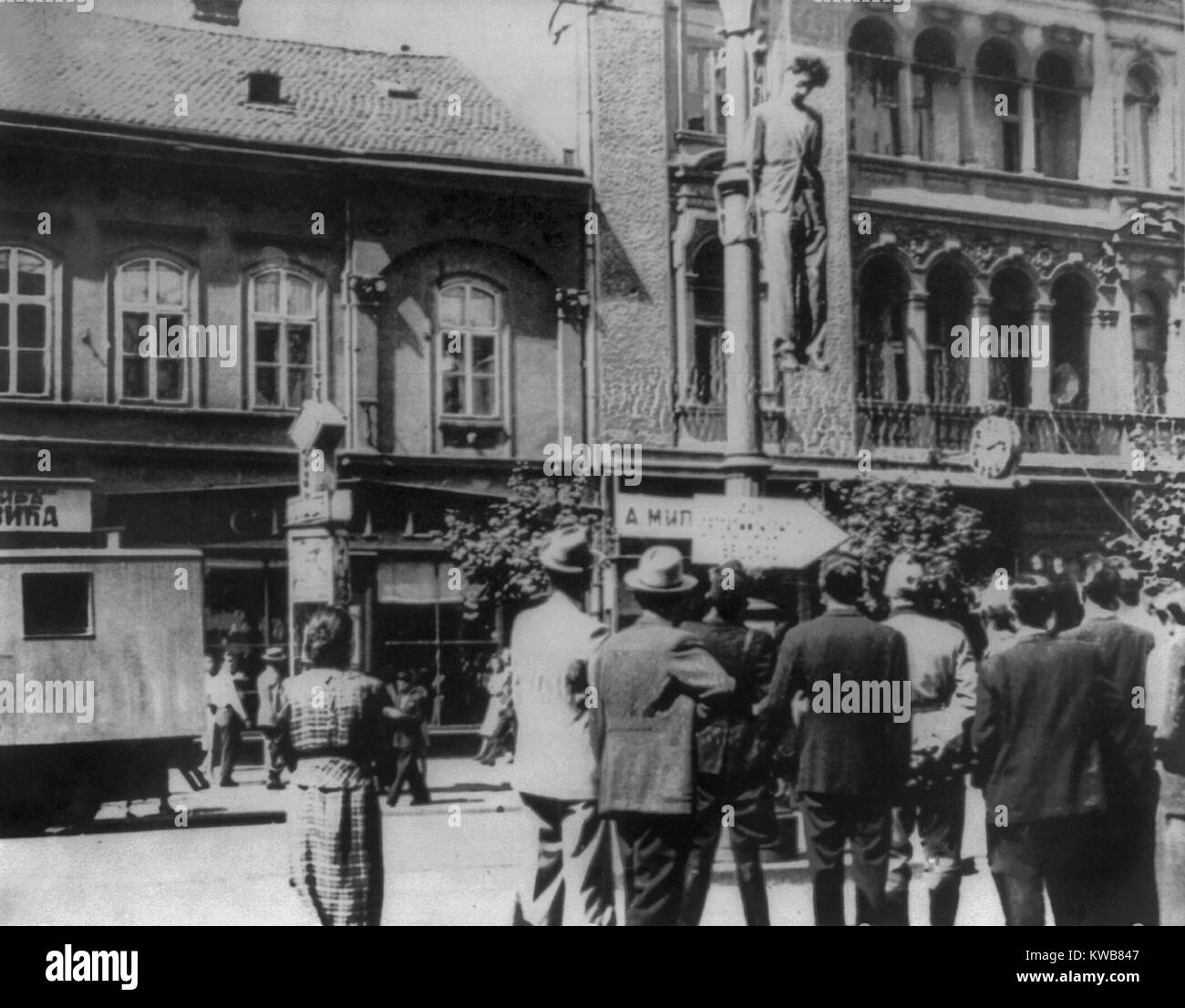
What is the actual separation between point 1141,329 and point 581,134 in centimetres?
269

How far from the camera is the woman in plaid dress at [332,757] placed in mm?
4965

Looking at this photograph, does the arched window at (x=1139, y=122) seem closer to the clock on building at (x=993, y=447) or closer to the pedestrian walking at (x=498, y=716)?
the clock on building at (x=993, y=447)

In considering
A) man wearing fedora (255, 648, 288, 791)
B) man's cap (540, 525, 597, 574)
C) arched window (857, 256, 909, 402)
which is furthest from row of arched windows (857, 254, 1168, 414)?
man wearing fedora (255, 648, 288, 791)

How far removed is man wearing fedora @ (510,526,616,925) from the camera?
5.43 m

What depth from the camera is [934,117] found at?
6.82 metres

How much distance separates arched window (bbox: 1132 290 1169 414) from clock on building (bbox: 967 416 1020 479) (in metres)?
0.65

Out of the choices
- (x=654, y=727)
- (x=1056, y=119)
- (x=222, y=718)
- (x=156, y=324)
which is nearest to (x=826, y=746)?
(x=654, y=727)

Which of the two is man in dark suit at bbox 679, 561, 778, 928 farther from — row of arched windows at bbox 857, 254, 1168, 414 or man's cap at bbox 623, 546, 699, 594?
row of arched windows at bbox 857, 254, 1168, 414

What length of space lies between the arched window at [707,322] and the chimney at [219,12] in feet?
7.10

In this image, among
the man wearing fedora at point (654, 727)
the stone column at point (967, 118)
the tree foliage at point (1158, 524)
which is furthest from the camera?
the stone column at point (967, 118)

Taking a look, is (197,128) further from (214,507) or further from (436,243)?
(214,507)

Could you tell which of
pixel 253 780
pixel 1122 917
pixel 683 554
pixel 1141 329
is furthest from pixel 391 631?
pixel 1141 329

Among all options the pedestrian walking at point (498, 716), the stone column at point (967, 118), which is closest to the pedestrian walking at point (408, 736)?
the pedestrian walking at point (498, 716)

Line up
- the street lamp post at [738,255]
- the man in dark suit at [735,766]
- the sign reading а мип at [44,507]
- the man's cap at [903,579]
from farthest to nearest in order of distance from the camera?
the street lamp post at [738,255], the sign reading а мип at [44,507], the man's cap at [903,579], the man in dark suit at [735,766]
